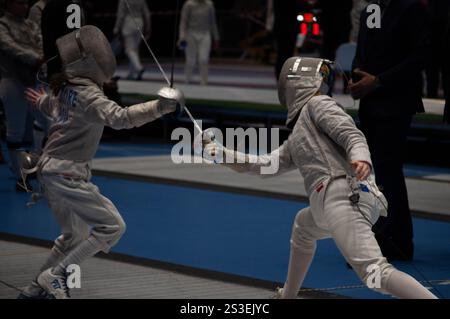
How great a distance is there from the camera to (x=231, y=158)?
200 inches

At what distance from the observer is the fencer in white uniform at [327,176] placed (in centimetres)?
459

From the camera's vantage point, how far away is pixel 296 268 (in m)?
5.17

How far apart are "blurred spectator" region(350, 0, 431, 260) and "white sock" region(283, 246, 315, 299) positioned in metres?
1.46

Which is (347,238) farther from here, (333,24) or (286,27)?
(333,24)

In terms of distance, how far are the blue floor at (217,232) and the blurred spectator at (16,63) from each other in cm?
66

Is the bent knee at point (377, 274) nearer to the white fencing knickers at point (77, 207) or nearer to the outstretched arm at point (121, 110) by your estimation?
the outstretched arm at point (121, 110)

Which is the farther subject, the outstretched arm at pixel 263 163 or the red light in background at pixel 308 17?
the red light in background at pixel 308 17

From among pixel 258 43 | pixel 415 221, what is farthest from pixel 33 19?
pixel 258 43

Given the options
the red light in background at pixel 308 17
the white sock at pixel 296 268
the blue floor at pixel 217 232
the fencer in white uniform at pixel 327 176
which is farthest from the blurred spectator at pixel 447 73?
the red light in background at pixel 308 17

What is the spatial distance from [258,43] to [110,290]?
762 inches

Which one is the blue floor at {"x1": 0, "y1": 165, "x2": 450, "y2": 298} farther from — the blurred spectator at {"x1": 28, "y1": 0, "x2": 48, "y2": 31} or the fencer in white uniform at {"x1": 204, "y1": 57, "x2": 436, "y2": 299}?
the blurred spectator at {"x1": 28, "y1": 0, "x2": 48, "y2": 31}

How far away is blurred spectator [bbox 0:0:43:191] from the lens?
9211 millimetres

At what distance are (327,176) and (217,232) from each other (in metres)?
3.01

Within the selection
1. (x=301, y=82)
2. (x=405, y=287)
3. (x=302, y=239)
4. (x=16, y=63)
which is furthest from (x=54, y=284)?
(x=16, y=63)
